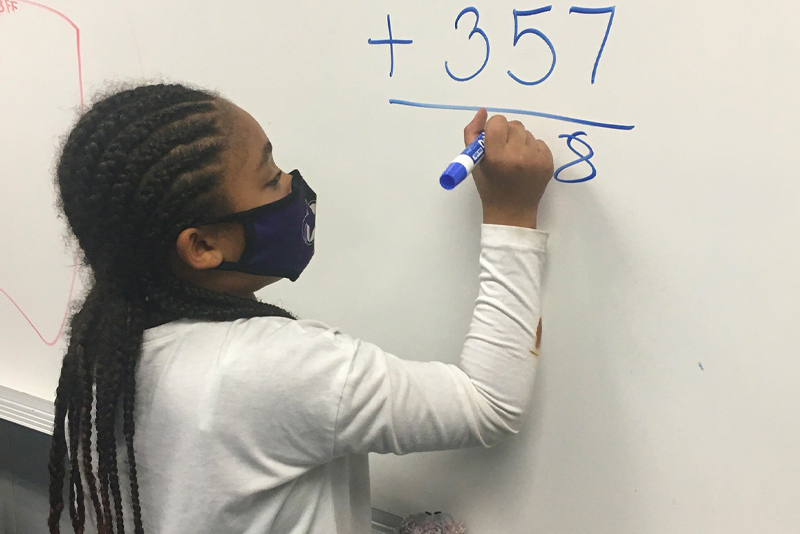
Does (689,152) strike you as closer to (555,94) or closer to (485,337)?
(555,94)

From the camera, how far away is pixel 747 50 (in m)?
0.40

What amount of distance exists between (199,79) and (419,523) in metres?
0.56

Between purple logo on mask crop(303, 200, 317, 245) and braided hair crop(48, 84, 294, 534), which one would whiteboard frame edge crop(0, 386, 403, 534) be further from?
purple logo on mask crop(303, 200, 317, 245)

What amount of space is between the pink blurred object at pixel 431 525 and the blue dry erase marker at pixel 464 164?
37 centimetres

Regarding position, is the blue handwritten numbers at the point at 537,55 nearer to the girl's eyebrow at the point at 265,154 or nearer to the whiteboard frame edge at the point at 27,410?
the girl's eyebrow at the point at 265,154

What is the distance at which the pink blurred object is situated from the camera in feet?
1.92

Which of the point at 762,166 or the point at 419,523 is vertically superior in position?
the point at 762,166

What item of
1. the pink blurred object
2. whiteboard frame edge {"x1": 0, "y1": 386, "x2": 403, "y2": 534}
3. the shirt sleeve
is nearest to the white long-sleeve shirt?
the shirt sleeve

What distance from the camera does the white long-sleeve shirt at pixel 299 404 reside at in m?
0.42

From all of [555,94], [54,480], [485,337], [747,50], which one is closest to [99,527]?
[54,480]

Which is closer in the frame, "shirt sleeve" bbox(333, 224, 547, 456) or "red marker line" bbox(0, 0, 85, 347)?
"shirt sleeve" bbox(333, 224, 547, 456)

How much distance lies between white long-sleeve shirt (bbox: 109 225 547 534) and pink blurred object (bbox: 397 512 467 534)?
126 millimetres

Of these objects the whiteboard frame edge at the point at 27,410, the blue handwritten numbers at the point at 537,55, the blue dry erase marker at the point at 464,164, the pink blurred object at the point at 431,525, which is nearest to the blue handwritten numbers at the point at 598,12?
the blue handwritten numbers at the point at 537,55

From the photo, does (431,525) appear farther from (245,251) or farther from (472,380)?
(245,251)
